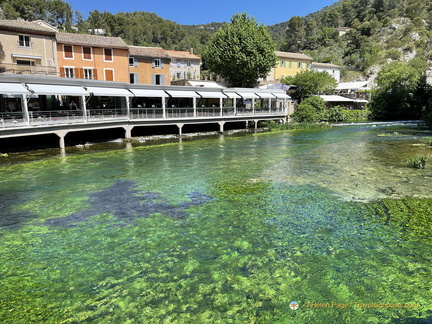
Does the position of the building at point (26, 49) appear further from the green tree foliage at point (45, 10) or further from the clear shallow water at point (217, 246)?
the green tree foliage at point (45, 10)

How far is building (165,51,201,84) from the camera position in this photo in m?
57.6

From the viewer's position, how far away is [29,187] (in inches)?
546

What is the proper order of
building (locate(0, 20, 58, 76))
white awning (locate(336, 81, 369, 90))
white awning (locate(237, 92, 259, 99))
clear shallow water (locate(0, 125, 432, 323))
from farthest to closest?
white awning (locate(336, 81, 369, 90)) < white awning (locate(237, 92, 259, 99)) < building (locate(0, 20, 58, 76)) < clear shallow water (locate(0, 125, 432, 323))

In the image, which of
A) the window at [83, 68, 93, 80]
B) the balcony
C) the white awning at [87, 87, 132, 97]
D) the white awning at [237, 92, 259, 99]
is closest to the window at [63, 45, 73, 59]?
the window at [83, 68, 93, 80]

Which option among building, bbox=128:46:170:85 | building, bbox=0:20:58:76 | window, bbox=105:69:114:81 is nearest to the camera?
building, bbox=0:20:58:76

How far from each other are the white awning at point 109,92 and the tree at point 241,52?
22421 millimetres

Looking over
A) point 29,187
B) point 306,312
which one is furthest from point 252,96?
point 306,312

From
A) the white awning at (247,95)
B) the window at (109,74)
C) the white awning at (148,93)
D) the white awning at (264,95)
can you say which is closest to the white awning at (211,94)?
the white awning at (247,95)

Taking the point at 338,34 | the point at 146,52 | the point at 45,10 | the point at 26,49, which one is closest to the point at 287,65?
the point at 146,52

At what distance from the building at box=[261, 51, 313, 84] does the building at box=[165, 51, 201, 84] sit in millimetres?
13543

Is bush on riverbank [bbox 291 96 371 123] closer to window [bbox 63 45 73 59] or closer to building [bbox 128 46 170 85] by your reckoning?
building [bbox 128 46 170 85]

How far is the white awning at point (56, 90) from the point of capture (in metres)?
21.3

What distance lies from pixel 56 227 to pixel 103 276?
3.61 meters

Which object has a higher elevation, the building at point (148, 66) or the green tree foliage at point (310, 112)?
the building at point (148, 66)
